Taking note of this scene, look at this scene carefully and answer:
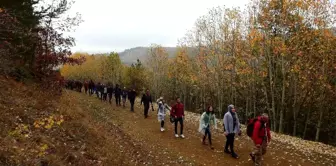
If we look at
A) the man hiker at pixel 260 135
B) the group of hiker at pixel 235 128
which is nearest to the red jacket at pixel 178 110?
the group of hiker at pixel 235 128

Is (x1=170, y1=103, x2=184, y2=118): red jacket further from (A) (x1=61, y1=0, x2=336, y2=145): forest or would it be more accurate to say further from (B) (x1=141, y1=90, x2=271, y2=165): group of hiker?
(A) (x1=61, y1=0, x2=336, y2=145): forest

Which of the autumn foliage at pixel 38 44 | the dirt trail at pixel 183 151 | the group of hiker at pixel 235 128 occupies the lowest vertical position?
the dirt trail at pixel 183 151

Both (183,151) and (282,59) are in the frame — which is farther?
(282,59)

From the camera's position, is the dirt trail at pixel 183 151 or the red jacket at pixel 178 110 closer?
the dirt trail at pixel 183 151

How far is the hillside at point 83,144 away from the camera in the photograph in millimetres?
8344

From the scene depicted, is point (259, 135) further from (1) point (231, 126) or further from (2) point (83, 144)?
(2) point (83, 144)

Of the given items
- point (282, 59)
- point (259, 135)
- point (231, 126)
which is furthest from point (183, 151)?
point (282, 59)

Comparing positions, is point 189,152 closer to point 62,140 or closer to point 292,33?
point 62,140

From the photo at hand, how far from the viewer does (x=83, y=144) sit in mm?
11234

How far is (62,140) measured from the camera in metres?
10.9

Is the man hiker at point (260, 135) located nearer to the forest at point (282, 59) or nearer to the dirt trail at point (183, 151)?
the dirt trail at point (183, 151)

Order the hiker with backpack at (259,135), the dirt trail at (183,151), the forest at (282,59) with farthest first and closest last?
the forest at (282,59) → the dirt trail at (183,151) → the hiker with backpack at (259,135)

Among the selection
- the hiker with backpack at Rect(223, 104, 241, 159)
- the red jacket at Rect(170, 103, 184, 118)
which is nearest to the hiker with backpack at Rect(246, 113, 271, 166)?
the hiker with backpack at Rect(223, 104, 241, 159)

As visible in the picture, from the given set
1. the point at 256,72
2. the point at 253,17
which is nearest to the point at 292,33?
the point at 253,17
